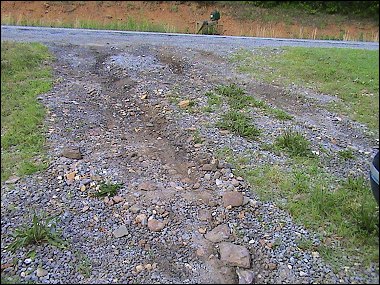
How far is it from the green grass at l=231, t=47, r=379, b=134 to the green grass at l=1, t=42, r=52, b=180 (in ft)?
A: 8.54

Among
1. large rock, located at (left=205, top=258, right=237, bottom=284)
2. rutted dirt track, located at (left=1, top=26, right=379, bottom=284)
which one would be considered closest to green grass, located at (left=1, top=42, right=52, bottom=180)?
rutted dirt track, located at (left=1, top=26, right=379, bottom=284)

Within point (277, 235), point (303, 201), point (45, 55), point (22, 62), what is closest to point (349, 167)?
point (303, 201)

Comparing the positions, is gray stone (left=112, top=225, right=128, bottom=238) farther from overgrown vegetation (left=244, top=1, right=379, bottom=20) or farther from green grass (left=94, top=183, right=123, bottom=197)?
overgrown vegetation (left=244, top=1, right=379, bottom=20)

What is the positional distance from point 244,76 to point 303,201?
289 cm

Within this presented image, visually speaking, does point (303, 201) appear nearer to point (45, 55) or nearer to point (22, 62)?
point (22, 62)

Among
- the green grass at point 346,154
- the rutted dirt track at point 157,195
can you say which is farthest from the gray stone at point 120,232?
the green grass at point 346,154

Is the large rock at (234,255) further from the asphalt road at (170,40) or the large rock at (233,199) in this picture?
the asphalt road at (170,40)

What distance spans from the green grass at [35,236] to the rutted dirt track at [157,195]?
0.04 m

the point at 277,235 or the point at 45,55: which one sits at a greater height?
the point at 45,55

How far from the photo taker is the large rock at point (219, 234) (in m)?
2.07

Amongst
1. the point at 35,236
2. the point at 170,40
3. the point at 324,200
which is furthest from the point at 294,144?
the point at 170,40

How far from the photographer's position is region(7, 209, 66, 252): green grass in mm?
1896

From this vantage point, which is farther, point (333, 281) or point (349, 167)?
point (349, 167)

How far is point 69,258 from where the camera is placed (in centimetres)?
186
